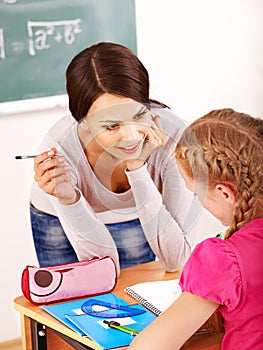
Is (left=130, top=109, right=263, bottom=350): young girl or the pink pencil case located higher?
(left=130, top=109, right=263, bottom=350): young girl

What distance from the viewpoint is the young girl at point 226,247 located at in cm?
154

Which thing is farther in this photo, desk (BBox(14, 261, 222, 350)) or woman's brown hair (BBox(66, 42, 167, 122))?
woman's brown hair (BBox(66, 42, 167, 122))

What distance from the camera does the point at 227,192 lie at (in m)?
1.64

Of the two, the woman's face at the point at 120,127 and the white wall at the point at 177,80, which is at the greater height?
the woman's face at the point at 120,127

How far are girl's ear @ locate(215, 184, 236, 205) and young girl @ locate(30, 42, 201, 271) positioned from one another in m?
0.38

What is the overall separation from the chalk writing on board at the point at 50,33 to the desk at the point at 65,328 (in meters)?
1.24

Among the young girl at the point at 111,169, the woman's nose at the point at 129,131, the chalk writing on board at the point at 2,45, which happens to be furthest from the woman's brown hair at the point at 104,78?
the chalk writing on board at the point at 2,45

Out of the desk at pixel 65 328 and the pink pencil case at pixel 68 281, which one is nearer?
the desk at pixel 65 328

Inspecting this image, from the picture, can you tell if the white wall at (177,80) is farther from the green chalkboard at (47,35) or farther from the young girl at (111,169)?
the young girl at (111,169)

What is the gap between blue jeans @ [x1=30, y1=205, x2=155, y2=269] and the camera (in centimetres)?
228

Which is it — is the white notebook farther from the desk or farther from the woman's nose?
the woman's nose

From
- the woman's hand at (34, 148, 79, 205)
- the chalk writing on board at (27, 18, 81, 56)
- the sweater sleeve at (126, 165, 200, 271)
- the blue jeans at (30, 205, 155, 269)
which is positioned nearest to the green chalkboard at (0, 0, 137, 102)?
the chalk writing on board at (27, 18, 81, 56)

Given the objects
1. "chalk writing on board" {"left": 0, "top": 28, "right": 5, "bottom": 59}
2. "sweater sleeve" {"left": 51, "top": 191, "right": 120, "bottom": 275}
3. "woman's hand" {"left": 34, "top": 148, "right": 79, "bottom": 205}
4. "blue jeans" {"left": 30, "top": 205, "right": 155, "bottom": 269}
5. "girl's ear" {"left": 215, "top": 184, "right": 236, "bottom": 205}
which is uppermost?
"girl's ear" {"left": 215, "top": 184, "right": 236, "bottom": 205}

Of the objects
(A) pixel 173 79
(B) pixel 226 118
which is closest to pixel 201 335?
(B) pixel 226 118
